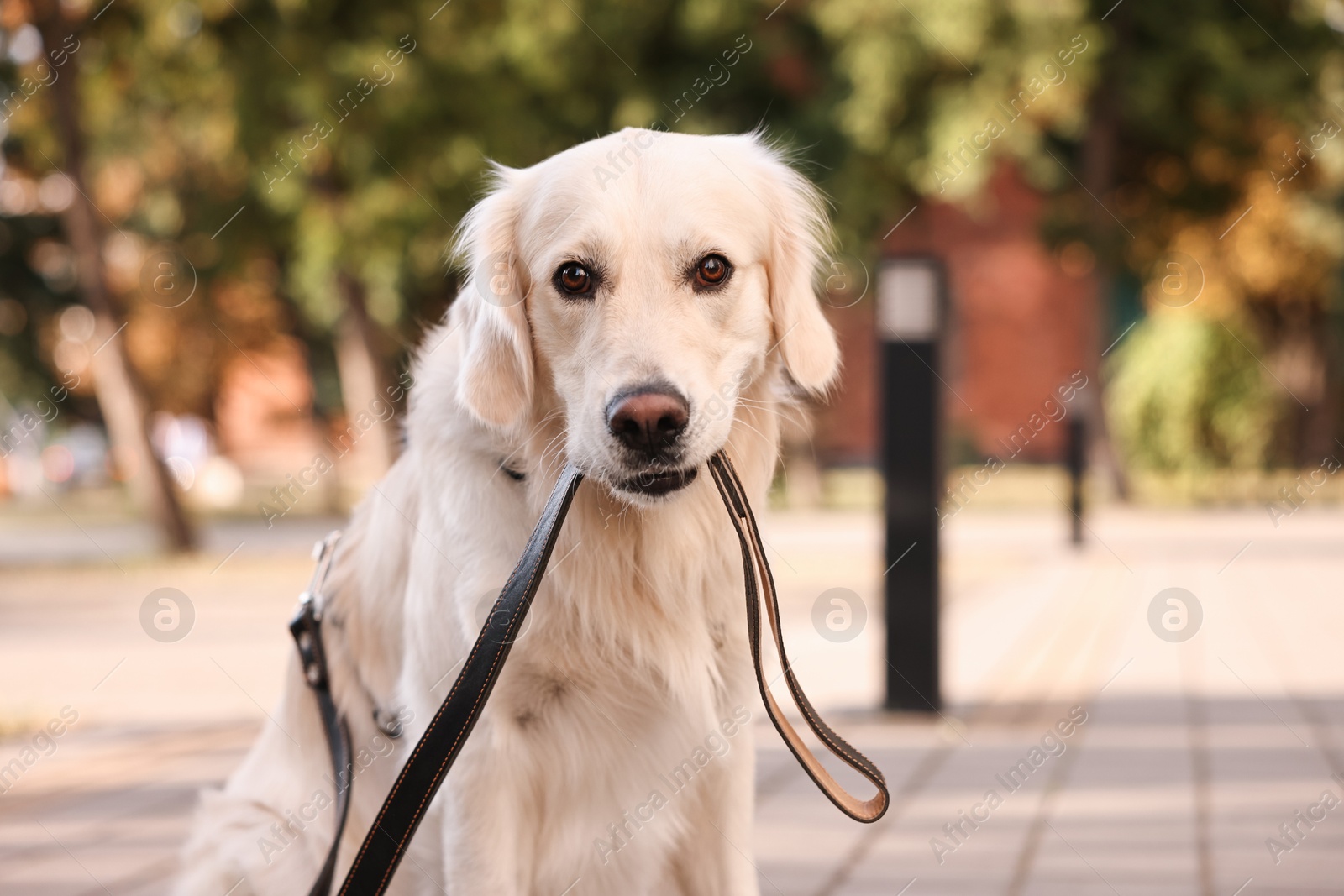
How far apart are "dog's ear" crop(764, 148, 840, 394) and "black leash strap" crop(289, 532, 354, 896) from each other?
1279mm

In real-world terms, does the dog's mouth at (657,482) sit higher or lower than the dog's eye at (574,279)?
lower

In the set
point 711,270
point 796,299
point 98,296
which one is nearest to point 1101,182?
point 98,296

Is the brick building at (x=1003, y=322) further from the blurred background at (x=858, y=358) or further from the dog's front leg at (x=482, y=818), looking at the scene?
the dog's front leg at (x=482, y=818)

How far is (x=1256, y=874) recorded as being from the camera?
3.73 metres

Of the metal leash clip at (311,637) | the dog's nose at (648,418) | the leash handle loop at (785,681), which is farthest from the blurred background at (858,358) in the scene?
→ the leash handle loop at (785,681)

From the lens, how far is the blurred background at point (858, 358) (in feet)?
16.0

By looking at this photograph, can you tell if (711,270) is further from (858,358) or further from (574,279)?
(858,358)

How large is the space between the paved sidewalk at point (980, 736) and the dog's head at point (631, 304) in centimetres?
75

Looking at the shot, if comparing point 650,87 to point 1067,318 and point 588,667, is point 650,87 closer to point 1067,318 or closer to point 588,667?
point 1067,318

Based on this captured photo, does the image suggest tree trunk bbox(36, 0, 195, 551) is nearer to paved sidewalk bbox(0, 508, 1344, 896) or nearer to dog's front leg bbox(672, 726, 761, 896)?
paved sidewalk bbox(0, 508, 1344, 896)

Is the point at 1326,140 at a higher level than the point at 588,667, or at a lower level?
higher

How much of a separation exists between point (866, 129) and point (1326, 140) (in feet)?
27.8

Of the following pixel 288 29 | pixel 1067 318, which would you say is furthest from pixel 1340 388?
pixel 288 29

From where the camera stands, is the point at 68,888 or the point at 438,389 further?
the point at 68,888
